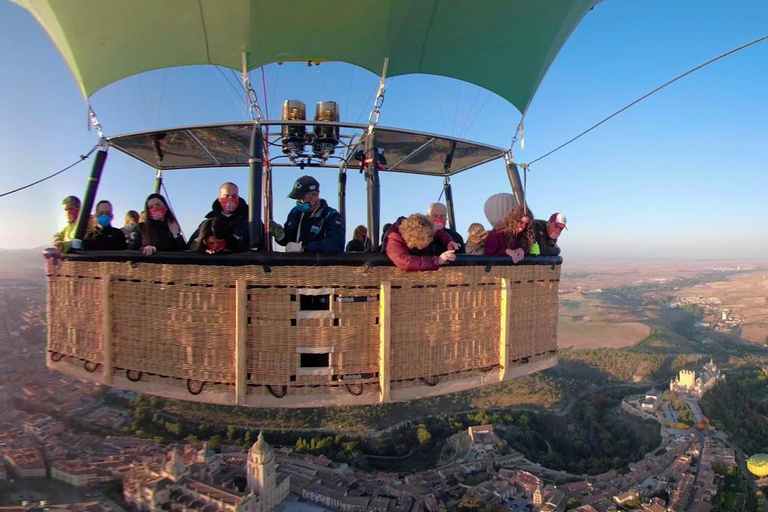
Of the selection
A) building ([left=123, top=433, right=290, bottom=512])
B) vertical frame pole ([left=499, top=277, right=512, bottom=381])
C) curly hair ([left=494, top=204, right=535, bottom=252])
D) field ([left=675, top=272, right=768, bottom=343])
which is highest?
curly hair ([left=494, top=204, right=535, bottom=252])

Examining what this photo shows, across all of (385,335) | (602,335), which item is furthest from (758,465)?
(385,335)

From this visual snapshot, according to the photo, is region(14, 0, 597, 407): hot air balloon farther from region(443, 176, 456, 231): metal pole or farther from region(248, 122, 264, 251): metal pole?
region(443, 176, 456, 231): metal pole

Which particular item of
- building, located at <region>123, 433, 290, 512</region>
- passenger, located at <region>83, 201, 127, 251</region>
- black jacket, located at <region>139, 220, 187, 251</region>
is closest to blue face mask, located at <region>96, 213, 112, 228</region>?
passenger, located at <region>83, 201, 127, 251</region>

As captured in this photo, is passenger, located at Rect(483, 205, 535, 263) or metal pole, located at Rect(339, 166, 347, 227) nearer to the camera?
passenger, located at Rect(483, 205, 535, 263)

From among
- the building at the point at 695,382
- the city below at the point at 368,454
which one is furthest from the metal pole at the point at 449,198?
the building at the point at 695,382

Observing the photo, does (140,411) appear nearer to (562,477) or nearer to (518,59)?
(562,477)

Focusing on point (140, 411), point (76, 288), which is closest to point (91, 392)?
point (140, 411)

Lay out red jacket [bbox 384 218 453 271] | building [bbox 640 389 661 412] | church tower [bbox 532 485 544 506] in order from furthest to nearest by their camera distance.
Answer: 1. building [bbox 640 389 661 412]
2. church tower [bbox 532 485 544 506]
3. red jacket [bbox 384 218 453 271]
